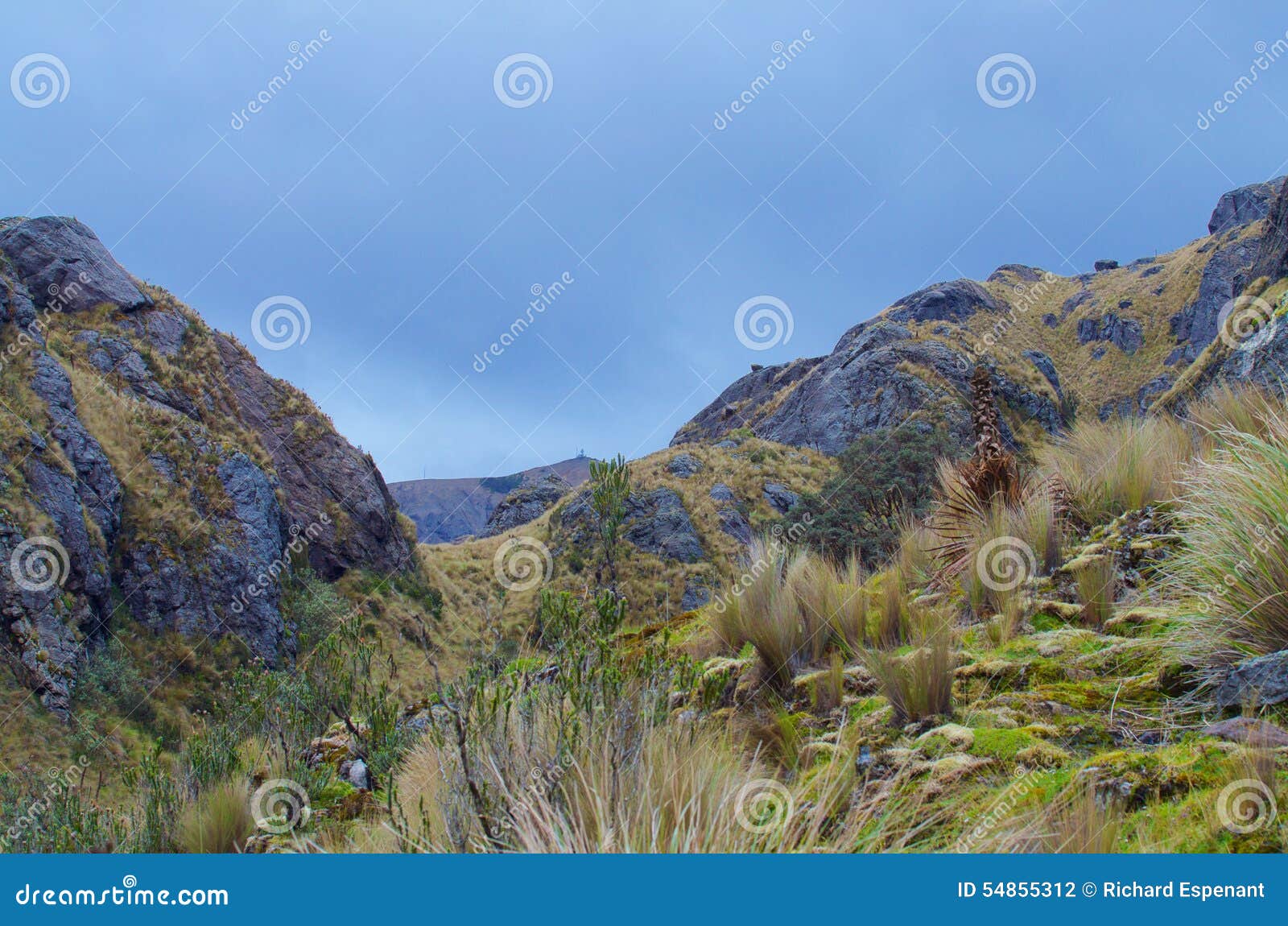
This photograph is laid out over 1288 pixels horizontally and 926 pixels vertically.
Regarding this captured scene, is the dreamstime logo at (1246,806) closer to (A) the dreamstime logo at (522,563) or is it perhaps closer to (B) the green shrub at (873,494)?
(B) the green shrub at (873,494)

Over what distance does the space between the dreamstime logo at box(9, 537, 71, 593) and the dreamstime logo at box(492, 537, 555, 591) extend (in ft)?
58.9

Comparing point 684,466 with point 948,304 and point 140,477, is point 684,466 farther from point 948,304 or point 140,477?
point 948,304

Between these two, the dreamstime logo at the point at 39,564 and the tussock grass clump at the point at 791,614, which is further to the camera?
the dreamstime logo at the point at 39,564

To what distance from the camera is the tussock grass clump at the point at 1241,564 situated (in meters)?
3.19

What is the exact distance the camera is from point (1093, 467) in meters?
6.60

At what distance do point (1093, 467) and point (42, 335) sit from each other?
106ft

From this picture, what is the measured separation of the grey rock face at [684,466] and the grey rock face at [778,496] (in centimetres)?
413

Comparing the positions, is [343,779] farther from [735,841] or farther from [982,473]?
[982,473]

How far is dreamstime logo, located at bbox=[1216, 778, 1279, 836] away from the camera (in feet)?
7.11

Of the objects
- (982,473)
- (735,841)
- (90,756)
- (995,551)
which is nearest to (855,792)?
(735,841)
